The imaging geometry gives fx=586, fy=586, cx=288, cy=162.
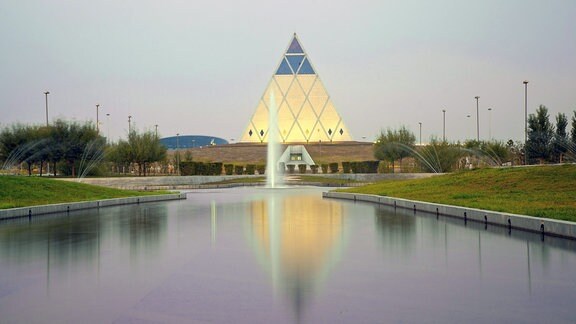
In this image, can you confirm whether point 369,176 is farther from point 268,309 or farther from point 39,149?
point 268,309

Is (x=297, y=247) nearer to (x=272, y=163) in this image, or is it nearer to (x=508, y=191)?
(x=508, y=191)

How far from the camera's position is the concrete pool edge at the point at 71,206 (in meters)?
15.8

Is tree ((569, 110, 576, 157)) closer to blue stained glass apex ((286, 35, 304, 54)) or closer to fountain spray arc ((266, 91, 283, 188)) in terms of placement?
fountain spray arc ((266, 91, 283, 188))

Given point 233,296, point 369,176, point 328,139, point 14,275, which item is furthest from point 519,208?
point 328,139

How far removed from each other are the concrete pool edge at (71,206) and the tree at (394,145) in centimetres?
3037

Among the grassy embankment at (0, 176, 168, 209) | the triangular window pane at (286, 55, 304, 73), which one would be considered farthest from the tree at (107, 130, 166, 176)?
the triangular window pane at (286, 55, 304, 73)

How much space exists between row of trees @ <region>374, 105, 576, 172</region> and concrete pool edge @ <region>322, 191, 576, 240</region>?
28533mm

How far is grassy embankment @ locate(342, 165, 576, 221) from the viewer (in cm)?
1432

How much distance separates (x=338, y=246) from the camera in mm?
10047

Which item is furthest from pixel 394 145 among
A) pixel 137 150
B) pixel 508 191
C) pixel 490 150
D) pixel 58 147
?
pixel 508 191

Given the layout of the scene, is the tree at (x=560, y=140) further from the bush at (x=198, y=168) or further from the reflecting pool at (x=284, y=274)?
the reflecting pool at (x=284, y=274)

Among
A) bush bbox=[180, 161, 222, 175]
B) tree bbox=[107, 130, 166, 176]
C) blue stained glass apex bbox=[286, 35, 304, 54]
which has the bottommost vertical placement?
bush bbox=[180, 161, 222, 175]

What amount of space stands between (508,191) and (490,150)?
33.9 meters

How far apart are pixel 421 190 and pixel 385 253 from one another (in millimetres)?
14417
